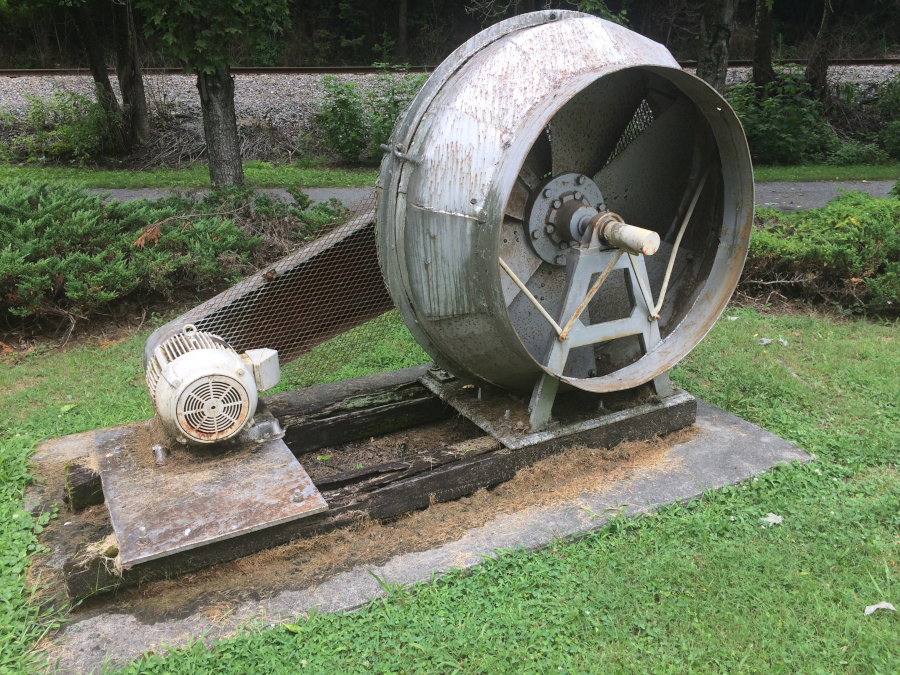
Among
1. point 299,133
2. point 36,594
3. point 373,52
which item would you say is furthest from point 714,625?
point 373,52

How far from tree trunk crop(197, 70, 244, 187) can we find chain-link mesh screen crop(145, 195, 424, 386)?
11.9ft

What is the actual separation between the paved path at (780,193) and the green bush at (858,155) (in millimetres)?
1883

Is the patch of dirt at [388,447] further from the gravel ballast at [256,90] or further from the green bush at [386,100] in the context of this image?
the gravel ballast at [256,90]

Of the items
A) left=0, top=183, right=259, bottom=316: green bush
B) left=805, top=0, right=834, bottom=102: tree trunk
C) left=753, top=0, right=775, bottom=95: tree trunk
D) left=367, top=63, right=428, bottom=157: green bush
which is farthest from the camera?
left=805, top=0, right=834, bottom=102: tree trunk

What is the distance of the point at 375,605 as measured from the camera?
2.72 metres

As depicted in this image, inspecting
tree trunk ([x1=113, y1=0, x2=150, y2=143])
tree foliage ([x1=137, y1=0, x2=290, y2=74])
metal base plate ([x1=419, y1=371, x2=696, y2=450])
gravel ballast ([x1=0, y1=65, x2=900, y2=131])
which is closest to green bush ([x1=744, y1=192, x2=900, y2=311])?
metal base plate ([x1=419, y1=371, x2=696, y2=450])

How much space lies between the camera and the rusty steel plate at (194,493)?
2.69m

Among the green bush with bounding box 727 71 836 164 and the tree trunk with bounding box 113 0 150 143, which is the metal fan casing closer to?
the tree trunk with bounding box 113 0 150 143

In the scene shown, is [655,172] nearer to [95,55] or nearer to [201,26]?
[201,26]

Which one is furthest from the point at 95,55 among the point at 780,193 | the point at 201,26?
the point at 780,193

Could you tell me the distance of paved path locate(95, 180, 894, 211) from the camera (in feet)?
34.5

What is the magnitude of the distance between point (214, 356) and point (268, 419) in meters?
0.42

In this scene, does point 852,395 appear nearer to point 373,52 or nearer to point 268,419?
point 268,419

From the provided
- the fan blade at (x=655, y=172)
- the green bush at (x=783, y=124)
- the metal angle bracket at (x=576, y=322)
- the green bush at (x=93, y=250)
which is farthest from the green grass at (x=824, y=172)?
the metal angle bracket at (x=576, y=322)
